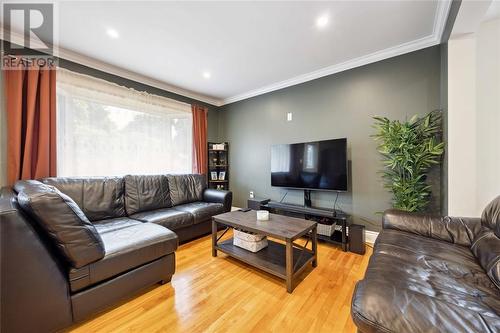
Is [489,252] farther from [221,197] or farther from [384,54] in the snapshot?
[221,197]

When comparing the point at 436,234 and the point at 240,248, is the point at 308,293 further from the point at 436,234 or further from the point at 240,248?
the point at 436,234

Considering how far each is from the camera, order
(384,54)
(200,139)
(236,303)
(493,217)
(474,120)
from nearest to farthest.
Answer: (493,217) < (236,303) < (474,120) < (384,54) < (200,139)

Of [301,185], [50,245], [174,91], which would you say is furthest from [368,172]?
[174,91]

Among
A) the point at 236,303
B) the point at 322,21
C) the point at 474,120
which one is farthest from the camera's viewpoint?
the point at 322,21

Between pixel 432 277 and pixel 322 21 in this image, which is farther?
pixel 322 21

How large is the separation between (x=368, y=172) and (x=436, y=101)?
1057 mm

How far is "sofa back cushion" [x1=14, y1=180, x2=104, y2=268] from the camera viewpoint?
1.13 meters

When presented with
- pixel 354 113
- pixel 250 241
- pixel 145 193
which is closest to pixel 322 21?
pixel 354 113

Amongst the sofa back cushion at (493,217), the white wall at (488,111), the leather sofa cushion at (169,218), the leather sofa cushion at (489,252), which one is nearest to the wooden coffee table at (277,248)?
the leather sofa cushion at (169,218)

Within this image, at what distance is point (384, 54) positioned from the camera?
249 centimetres

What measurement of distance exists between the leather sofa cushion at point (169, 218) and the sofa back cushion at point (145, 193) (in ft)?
0.50

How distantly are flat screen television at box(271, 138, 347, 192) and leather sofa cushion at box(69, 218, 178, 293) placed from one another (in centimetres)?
193

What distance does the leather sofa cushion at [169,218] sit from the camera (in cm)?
230

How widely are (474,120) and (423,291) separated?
1.82m
